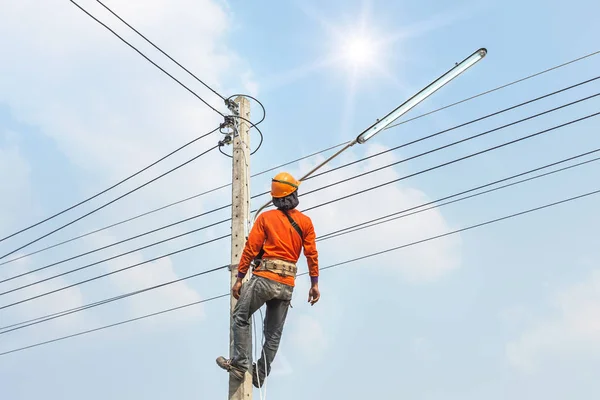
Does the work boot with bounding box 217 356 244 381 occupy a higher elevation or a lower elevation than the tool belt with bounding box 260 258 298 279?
lower

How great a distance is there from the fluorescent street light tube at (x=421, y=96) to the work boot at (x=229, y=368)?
11.3ft

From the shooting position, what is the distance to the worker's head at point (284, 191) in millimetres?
7297

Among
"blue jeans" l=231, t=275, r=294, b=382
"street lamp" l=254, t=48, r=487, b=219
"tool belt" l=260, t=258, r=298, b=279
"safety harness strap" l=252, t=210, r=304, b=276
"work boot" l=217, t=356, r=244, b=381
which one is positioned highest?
"street lamp" l=254, t=48, r=487, b=219

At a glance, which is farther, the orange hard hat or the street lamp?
the street lamp

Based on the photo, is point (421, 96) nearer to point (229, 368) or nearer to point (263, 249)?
point (263, 249)

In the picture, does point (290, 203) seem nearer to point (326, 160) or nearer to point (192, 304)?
point (326, 160)

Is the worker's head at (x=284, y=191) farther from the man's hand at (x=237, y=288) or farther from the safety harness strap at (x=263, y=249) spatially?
the man's hand at (x=237, y=288)

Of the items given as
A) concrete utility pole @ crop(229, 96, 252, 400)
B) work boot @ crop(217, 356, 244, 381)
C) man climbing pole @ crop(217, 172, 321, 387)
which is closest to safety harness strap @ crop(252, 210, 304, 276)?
man climbing pole @ crop(217, 172, 321, 387)

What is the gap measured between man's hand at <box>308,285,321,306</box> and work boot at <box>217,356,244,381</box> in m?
1.19

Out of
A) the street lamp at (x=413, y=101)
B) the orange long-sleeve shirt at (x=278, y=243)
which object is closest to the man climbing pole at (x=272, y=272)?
the orange long-sleeve shirt at (x=278, y=243)

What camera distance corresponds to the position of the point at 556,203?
11.8 m

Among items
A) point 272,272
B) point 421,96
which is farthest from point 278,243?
point 421,96

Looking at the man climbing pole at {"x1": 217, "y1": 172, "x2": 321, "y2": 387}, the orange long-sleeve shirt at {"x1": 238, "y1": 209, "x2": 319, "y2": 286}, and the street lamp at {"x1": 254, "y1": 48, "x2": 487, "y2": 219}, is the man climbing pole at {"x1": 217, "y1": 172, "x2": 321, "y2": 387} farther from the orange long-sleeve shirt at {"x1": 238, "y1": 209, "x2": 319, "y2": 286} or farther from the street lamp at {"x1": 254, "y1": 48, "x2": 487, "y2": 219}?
the street lamp at {"x1": 254, "y1": 48, "x2": 487, "y2": 219}

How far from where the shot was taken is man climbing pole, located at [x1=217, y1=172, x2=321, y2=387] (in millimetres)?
7094
